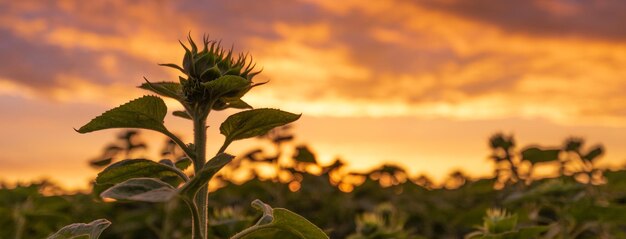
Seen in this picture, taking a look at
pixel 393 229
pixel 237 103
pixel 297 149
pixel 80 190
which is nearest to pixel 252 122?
pixel 237 103

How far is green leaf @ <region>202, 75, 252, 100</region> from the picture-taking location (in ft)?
8.25

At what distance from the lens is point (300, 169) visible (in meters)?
10.6

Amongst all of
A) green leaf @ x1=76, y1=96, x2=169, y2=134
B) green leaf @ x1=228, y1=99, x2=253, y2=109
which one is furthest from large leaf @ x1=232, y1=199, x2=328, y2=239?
green leaf @ x1=76, y1=96, x2=169, y2=134

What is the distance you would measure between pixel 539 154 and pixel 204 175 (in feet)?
20.6

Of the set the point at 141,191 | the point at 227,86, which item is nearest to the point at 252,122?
the point at 227,86

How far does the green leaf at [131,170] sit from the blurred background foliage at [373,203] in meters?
1.51

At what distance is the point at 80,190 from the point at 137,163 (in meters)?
11.3

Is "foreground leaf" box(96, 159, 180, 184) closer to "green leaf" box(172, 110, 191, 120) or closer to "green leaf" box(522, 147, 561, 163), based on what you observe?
"green leaf" box(172, 110, 191, 120)

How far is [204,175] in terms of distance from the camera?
225cm

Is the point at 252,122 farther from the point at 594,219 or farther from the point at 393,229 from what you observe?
the point at 594,219

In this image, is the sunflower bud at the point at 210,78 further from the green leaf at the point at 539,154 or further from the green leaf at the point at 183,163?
the green leaf at the point at 539,154

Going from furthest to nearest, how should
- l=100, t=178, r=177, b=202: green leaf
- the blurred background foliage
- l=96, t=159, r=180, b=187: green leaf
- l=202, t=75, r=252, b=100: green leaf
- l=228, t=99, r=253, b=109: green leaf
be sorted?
the blurred background foliage < l=228, t=99, r=253, b=109: green leaf < l=96, t=159, r=180, b=187: green leaf < l=202, t=75, r=252, b=100: green leaf < l=100, t=178, r=177, b=202: green leaf

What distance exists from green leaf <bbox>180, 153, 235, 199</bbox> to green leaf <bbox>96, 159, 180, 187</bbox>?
1.27 ft

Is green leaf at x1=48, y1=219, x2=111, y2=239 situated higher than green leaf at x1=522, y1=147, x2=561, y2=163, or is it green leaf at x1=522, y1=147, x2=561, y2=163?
green leaf at x1=522, y1=147, x2=561, y2=163
